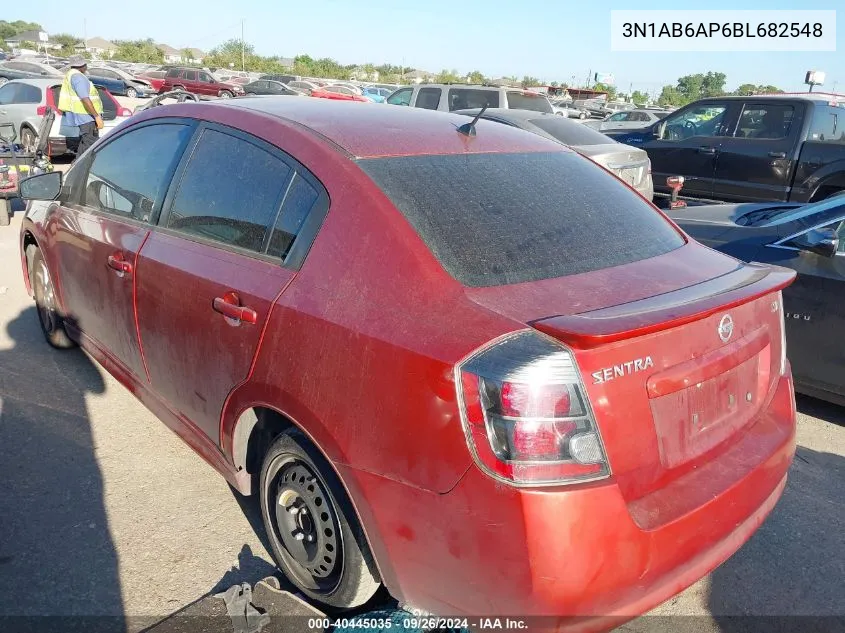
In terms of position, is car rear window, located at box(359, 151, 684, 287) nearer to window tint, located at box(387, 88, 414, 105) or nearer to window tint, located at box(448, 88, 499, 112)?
window tint, located at box(448, 88, 499, 112)

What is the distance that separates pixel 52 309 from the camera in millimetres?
4547

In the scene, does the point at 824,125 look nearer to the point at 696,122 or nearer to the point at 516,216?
the point at 696,122

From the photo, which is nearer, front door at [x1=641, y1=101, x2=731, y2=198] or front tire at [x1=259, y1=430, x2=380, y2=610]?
front tire at [x1=259, y1=430, x2=380, y2=610]

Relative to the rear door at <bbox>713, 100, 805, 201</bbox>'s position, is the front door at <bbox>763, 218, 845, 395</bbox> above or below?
below

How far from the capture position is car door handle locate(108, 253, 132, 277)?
316 cm

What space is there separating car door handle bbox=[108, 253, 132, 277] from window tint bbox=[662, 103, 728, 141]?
908 cm

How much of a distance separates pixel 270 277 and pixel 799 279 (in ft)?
10.4

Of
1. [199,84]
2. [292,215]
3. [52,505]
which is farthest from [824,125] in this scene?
[199,84]

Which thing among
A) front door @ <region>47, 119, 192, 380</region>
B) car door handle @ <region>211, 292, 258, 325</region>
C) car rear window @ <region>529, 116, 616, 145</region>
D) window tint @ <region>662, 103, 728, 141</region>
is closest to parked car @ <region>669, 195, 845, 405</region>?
car door handle @ <region>211, 292, 258, 325</region>

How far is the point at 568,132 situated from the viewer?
9516 millimetres

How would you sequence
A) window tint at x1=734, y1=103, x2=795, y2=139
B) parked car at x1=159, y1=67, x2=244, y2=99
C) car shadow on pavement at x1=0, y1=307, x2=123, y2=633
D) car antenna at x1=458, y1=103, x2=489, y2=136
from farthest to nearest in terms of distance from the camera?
1. parked car at x1=159, y1=67, x2=244, y2=99
2. window tint at x1=734, y1=103, x2=795, y2=139
3. car antenna at x1=458, y1=103, x2=489, y2=136
4. car shadow on pavement at x1=0, y1=307, x2=123, y2=633

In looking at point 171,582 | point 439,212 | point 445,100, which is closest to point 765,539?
point 439,212

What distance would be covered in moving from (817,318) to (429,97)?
10.3m

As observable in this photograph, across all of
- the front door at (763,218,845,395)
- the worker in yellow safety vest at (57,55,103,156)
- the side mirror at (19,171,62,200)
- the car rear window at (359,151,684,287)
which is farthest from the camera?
the worker in yellow safety vest at (57,55,103,156)
